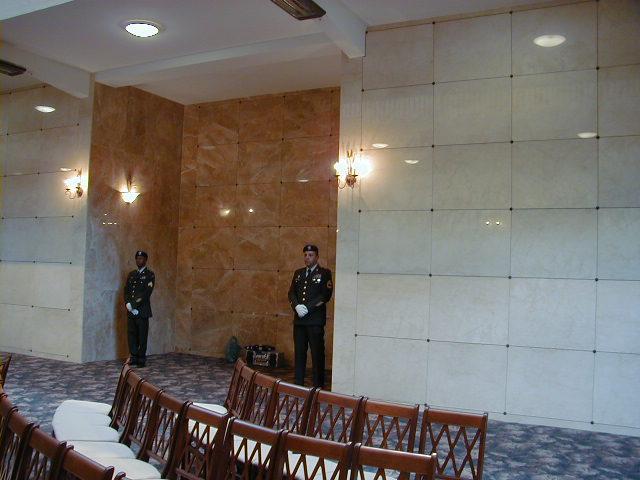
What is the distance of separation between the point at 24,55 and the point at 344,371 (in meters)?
5.92

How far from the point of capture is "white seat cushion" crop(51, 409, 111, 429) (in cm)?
379

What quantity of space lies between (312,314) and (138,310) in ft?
9.08

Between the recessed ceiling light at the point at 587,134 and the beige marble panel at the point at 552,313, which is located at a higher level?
the recessed ceiling light at the point at 587,134

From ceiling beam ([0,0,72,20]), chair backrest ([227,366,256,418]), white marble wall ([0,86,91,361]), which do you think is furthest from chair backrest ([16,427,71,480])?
white marble wall ([0,86,91,361])

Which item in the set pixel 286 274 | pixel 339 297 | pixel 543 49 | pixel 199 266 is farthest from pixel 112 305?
pixel 543 49

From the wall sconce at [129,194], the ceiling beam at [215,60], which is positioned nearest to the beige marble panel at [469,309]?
the ceiling beam at [215,60]

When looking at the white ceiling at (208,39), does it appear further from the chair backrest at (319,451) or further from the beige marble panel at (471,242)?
the chair backrest at (319,451)

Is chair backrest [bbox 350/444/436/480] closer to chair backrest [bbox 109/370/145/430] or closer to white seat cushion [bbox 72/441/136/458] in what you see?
white seat cushion [bbox 72/441/136/458]

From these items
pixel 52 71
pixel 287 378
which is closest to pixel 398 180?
pixel 287 378

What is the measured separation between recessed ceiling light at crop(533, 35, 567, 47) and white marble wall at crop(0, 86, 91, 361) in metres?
6.22

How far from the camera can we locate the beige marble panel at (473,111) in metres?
6.19

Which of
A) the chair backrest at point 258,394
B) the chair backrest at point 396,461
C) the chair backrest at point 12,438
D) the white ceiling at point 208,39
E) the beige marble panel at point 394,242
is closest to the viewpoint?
the chair backrest at point 396,461

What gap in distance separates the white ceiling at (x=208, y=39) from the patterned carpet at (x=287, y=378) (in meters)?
4.08

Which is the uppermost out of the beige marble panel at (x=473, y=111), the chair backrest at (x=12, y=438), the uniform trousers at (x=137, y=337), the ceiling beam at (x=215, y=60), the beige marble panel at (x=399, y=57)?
the ceiling beam at (x=215, y=60)
